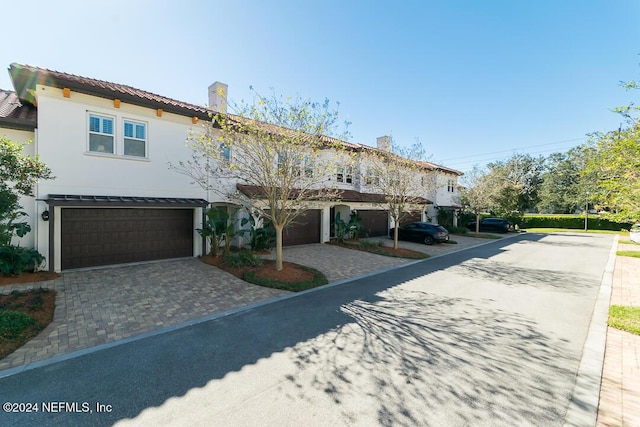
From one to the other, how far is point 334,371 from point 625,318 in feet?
24.1

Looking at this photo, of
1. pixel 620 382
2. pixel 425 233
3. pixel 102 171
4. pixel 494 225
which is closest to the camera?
pixel 620 382

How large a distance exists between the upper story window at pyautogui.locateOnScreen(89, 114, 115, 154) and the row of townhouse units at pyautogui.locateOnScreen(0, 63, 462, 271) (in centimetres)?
3

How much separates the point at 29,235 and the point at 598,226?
51661 mm

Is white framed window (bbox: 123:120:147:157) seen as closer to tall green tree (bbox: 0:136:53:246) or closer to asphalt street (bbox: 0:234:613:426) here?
tall green tree (bbox: 0:136:53:246)

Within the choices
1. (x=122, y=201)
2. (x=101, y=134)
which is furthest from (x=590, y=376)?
(x=101, y=134)

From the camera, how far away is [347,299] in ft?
25.6

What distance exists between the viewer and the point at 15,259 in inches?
331

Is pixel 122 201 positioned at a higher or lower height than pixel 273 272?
higher

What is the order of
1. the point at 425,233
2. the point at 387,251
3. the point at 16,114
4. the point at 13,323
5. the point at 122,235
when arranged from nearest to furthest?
the point at 13,323 → the point at 16,114 → the point at 122,235 → the point at 387,251 → the point at 425,233

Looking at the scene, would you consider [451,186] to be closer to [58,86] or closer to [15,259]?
[58,86]

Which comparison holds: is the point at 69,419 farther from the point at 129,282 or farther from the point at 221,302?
the point at 129,282

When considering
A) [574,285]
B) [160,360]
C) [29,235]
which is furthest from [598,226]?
[29,235]

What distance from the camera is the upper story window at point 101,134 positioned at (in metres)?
10.0

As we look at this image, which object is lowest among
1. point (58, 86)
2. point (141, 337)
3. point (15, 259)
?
point (141, 337)
